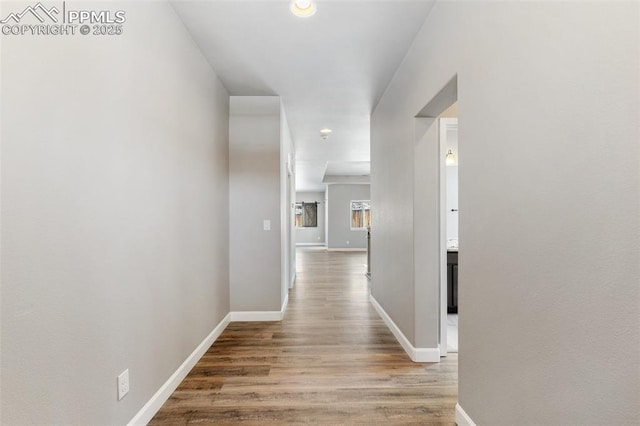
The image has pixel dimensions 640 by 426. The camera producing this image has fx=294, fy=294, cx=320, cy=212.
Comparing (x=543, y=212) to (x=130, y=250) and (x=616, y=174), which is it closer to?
(x=616, y=174)

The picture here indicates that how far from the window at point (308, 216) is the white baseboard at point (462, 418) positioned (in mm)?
12888

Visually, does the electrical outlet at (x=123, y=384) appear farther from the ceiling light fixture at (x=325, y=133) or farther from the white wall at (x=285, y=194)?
the ceiling light fixture at (x=325, y=133)

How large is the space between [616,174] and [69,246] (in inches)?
75.9

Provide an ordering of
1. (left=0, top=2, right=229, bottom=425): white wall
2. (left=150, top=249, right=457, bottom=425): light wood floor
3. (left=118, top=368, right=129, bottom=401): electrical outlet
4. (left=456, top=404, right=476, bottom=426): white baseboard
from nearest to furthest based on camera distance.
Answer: (left=0, top=2, right=229, bottom=425): white wall, (left=118, top=368, right=129, bottom=401): electrical outlet, (left=456, top=404, right=476, bottom=426): white baseboard, (left=150, top=249, right=457, bottom=425): light wood floor

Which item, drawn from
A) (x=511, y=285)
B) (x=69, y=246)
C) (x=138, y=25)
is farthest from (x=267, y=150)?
(x=511, y=285)

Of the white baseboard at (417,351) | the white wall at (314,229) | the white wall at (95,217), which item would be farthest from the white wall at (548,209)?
the white wall at (314,229)

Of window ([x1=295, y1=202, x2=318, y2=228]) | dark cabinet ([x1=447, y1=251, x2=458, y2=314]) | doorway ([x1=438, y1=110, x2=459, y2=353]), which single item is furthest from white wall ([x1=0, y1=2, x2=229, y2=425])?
window ([x1=295, y1=202, x2=318, y2=228])

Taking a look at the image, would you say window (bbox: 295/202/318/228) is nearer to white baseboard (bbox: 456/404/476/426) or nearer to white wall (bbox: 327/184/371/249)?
white wall (bbox: 327/184/371/249)

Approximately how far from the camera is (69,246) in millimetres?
1202

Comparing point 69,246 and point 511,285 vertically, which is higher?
point 69,246

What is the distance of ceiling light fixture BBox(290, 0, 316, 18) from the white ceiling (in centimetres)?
5

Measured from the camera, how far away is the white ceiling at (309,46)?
6.75ft

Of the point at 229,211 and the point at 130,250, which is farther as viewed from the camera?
the point at 229,211

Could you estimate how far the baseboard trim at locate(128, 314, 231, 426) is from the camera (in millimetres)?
1704
